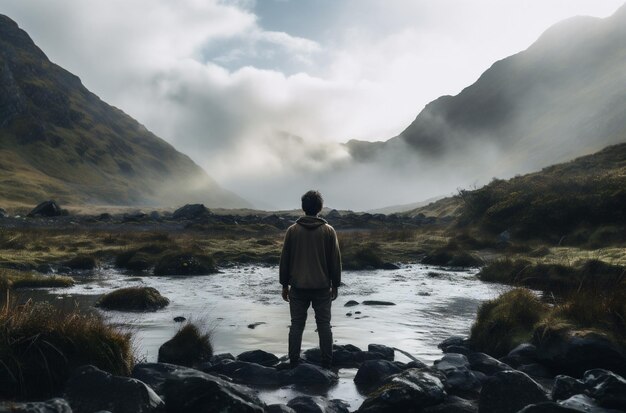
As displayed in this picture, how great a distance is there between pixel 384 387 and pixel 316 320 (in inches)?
105

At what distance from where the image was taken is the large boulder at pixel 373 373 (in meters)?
9.88

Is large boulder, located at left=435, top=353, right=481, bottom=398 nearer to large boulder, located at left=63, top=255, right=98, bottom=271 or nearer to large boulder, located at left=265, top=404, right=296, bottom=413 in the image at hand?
large boulder, located at left=265, top=404, right=296, bottom=413

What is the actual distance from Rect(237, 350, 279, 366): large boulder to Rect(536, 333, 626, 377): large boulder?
560cm

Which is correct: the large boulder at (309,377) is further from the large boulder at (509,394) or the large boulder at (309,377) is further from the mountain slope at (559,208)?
the mountain slope at (559,208)

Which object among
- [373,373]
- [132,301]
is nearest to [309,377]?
[373,373]

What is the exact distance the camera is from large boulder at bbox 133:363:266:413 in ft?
24.6

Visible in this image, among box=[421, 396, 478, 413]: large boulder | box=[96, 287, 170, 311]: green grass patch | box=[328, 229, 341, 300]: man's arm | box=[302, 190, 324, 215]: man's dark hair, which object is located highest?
box=[302, 190, 324, 215]: man's dark hair

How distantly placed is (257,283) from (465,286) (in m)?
10.1

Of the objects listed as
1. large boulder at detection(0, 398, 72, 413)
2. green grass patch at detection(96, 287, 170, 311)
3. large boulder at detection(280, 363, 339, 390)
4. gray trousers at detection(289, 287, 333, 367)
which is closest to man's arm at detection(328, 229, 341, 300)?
gray trousers at detection(289, 287, 333, 367)

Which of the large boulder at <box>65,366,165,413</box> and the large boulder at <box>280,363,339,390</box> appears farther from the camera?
the large boulder at <box>280,363,339,390</box>

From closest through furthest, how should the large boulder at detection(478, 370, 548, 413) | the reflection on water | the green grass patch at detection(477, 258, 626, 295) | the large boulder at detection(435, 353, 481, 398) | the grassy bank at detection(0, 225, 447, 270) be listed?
the large boulder at detection(478, 370, 548, 413)
the large boulder at detection(435, 353, 481, 398)
the reflection on water
the green grass patch at detection(477, 258, 626, 295)
the grassy bank at detection(0, 225, 447, 270)

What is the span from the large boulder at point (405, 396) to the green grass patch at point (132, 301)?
1140 cm

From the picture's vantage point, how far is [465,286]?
24750mm

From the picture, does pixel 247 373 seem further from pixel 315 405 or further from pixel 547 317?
pixel 547 317
